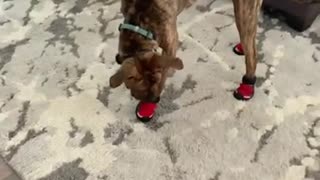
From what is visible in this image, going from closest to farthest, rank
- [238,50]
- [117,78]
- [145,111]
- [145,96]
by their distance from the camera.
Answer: [117,78], [145,96], [145,111], [238,50]

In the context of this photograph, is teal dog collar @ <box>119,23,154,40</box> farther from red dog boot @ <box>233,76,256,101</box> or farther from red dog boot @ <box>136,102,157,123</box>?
red dog boot @ <box>233,76,256,101</box>

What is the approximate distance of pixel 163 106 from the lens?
196 centimetres

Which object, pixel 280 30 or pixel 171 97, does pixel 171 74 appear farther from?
pixel 280 30

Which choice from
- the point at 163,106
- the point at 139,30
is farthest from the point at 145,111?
the point at 139,30

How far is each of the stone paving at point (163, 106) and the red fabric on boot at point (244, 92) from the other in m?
0.03

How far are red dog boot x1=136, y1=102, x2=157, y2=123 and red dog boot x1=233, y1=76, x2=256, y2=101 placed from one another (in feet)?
1.15

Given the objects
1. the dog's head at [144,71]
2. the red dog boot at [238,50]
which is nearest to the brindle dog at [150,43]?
the dog's head at [144,71]

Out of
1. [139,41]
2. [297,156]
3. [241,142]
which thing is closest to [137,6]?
[139,41]

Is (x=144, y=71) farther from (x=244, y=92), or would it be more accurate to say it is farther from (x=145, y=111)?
(x=244, y=92)

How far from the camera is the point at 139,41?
1635 millimetres

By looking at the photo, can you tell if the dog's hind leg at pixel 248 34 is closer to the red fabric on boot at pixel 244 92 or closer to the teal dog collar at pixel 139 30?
the red fabric on boot at pixel 244 92

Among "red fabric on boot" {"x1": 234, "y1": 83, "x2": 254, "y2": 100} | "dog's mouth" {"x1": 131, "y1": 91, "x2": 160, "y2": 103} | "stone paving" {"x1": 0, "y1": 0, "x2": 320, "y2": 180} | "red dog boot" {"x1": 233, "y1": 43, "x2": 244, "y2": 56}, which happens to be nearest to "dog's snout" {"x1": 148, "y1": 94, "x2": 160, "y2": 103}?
"dog's mouth" {"x1": 131, "y1": 91, "x2": 160, "y2": 103}

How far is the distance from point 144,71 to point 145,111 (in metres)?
0.28

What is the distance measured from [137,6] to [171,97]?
0.50m
